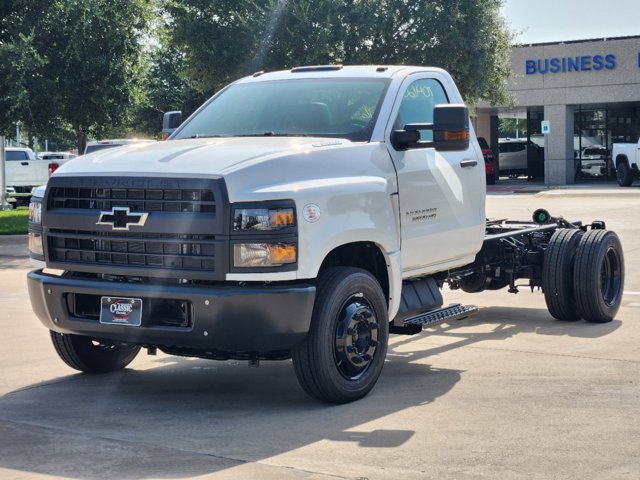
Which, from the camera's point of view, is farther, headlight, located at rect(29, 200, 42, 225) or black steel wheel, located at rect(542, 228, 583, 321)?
black steel wheel, located at rect(542, 228, 583, 321)

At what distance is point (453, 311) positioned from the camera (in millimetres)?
8133

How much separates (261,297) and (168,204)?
2.56 feet

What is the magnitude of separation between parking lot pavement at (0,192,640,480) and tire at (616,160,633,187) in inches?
1213

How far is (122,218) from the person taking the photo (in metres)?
6.57

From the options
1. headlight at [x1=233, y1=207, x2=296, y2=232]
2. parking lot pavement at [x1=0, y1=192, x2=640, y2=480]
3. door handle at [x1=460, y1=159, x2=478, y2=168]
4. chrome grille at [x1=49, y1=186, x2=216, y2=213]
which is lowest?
parking lot pavement at [x1=0, y1=192, x2=640, y2=480]

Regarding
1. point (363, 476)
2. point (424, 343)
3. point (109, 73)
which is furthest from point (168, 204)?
point (109, 73)

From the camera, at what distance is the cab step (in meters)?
7.68

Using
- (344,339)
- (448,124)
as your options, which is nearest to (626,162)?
(448,124)

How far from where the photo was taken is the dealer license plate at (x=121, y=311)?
652 centimetres

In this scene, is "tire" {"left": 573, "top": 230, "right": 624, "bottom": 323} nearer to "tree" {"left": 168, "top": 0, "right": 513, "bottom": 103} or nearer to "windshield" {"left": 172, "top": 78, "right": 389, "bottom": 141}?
"windshield" {"left": 172, "top": 78, "right": 389, "bottom": 141}

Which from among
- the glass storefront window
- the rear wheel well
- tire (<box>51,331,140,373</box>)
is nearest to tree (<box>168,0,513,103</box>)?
the glass storefront window

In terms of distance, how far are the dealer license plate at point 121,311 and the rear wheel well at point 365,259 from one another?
129 centimetres

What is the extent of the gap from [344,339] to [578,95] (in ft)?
130

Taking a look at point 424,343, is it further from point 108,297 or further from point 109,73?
point 109,73
